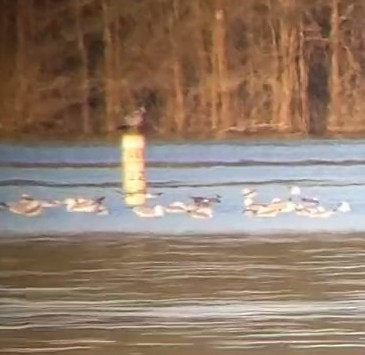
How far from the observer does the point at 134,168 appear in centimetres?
153

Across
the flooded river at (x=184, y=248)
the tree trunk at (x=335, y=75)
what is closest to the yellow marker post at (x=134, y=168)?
the flooded river at (x=184, y=248)

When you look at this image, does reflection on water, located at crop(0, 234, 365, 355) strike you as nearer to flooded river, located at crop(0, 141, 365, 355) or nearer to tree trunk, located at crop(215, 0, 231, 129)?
flooded river, located at crop(0, 141, 365, 355)

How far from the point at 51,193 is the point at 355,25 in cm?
53

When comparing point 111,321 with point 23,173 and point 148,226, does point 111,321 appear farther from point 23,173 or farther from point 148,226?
point 23,173

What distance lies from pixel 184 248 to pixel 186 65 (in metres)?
0.28

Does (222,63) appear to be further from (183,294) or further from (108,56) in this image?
(183,294)

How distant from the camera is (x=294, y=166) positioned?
153cm

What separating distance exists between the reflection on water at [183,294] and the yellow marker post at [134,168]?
67 millimetres

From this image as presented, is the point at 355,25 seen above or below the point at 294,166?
above

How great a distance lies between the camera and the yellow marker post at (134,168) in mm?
1526

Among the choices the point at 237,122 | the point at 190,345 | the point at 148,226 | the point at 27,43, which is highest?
the point at 27,43

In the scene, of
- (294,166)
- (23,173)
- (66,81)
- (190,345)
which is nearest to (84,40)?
(66,81)

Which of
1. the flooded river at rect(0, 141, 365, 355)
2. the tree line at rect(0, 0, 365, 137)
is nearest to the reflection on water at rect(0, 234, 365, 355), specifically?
the flooded river at rect(0, 141, 365, 355)

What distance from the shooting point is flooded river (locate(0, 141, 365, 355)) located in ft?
4.88
